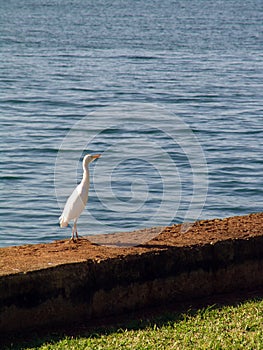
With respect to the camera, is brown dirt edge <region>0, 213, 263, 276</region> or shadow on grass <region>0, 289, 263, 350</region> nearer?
shadow on grass <region>0, 289, 263, 350</region>

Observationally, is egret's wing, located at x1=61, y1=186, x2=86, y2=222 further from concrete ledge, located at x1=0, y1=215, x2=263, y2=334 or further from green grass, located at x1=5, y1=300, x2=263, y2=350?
green grass, located at x1=5, y1=300, x2=263, y2=350

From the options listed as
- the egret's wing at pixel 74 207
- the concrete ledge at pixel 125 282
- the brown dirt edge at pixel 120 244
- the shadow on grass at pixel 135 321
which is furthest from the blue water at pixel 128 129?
the shadow on grass at pixel 135 321

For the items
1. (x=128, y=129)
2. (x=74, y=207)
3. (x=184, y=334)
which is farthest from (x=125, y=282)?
(x=128, y=129)

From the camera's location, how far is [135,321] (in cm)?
801

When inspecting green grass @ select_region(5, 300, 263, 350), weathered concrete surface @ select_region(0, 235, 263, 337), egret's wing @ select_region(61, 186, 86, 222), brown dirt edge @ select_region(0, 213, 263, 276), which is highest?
egret's wing @ select_region(61, 186, 86, 222)

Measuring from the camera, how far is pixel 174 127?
86.7 feet

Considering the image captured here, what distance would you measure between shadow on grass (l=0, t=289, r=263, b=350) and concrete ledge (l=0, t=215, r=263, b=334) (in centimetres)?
7

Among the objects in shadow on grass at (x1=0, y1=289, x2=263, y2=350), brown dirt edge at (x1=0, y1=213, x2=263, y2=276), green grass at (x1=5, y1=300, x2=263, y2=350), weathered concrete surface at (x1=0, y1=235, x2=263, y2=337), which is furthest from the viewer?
brown dirt edge at (x1=0, y1=213, x2=263, y2=276)

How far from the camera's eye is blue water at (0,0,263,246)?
17.3 metres

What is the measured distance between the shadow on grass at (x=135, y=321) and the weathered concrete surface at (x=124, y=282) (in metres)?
0.07

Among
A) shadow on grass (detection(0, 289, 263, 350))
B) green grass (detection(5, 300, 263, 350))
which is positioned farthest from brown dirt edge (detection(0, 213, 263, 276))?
green grass (detection(5, 300, 263, 350))

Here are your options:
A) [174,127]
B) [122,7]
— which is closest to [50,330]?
[174,127]

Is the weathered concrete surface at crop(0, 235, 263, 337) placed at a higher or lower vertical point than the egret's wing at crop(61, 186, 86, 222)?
lower

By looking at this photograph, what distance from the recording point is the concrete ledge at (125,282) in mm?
7652
